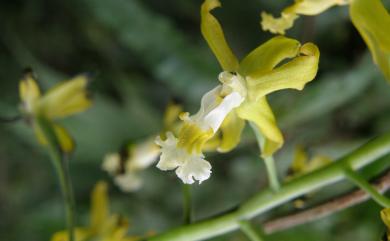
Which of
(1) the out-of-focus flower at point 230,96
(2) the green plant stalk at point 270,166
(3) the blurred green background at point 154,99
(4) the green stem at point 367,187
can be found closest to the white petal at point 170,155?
(1) the out-of-focus flower at point 230,96

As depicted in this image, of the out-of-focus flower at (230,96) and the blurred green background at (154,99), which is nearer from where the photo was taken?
the out-of-focus flower at (230,96)

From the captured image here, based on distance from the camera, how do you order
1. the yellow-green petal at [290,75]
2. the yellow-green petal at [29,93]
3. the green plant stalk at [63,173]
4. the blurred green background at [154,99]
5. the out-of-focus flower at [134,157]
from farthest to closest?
the blurred green background at [154,99], the out-of-focus flower at [134,157], the yellow-green petal at [29,93], the green plant stalk at [63,173], the yellow-green petal at [290,75]

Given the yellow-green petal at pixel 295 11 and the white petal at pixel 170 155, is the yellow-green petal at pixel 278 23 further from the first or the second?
the white petal at pixel 170 155

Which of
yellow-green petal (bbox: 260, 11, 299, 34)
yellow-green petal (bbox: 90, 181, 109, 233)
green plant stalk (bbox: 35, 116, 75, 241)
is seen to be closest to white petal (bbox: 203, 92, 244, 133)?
yellow-green petal (bbox: 260, 11, 299, 34)

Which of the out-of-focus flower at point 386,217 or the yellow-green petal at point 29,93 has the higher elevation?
the yellow-green petal at point 29,93

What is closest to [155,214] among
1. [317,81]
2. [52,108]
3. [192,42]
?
[192,42]

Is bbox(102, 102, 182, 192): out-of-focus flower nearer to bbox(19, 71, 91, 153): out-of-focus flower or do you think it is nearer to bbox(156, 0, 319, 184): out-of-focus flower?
bbox(19, 71, 91, 153): out-of-focus flower

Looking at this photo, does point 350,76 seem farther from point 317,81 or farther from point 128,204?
point 128,204

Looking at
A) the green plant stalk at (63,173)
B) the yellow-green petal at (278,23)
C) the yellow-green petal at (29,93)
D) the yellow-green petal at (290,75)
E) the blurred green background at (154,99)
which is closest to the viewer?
the yellow-green petal at (290,75)
